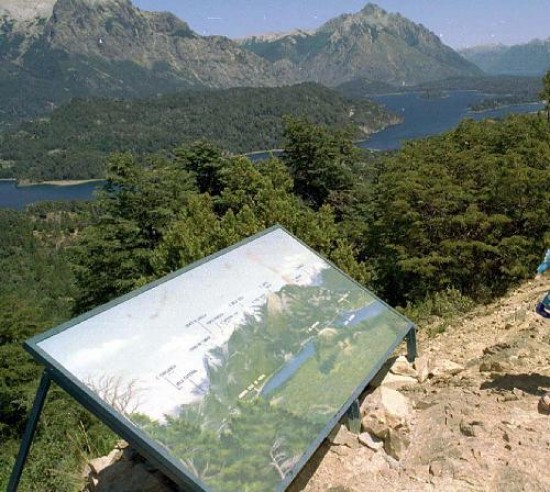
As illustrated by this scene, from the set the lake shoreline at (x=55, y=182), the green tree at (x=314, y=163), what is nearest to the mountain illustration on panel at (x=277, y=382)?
the green tree at (x=314, y=163)

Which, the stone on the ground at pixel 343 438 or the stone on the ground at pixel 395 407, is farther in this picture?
the stone on the ground at pixel 395 407

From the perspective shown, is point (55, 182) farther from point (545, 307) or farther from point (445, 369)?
point (545, 307)

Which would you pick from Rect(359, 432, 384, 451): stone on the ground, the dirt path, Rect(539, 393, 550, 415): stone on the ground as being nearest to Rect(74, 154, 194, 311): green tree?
the dirt path

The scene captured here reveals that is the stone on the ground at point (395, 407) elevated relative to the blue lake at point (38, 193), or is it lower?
elevated

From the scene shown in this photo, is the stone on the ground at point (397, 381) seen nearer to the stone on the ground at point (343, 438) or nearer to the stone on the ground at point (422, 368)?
the stone on the ground at point (422, 368)

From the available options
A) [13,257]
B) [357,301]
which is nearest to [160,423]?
[357,301]

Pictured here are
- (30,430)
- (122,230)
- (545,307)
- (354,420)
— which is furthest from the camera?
(122,230)

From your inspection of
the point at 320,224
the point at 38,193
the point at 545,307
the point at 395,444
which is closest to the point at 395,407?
the point at 395,444
